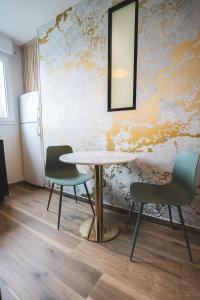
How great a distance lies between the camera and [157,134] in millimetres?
1713

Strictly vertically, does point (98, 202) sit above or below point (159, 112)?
below

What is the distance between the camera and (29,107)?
279 centimetres

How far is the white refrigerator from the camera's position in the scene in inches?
107

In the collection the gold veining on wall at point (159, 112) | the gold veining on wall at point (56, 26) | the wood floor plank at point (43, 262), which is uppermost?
the gold veining on wall at point (56, 26)

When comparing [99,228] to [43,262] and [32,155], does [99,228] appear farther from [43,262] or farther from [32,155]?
[32,155]

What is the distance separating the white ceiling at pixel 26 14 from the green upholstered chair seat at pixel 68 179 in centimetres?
210

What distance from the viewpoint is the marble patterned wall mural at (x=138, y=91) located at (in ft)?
4.98

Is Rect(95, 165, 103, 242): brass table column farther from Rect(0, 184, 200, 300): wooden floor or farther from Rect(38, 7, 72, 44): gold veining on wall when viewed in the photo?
Rect(38, 7, 72, 44): gold veining on wall

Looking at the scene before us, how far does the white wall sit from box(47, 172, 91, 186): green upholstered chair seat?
1.52m

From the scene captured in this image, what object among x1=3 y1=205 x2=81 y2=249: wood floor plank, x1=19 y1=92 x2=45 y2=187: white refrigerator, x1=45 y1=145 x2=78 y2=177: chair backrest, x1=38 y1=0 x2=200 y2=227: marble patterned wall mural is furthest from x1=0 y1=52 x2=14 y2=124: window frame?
x1=3 y1=205 x2=81 y2=249: wood floor plank

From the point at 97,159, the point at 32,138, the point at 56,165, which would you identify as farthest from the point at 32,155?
the point at 97,159

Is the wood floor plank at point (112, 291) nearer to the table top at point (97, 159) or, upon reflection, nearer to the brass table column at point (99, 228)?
the brass table column at point (99, 228)

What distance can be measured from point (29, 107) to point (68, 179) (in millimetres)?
1662

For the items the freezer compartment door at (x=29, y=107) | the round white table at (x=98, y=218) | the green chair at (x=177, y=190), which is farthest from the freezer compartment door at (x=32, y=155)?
the green chair at (x=177, y=190)
